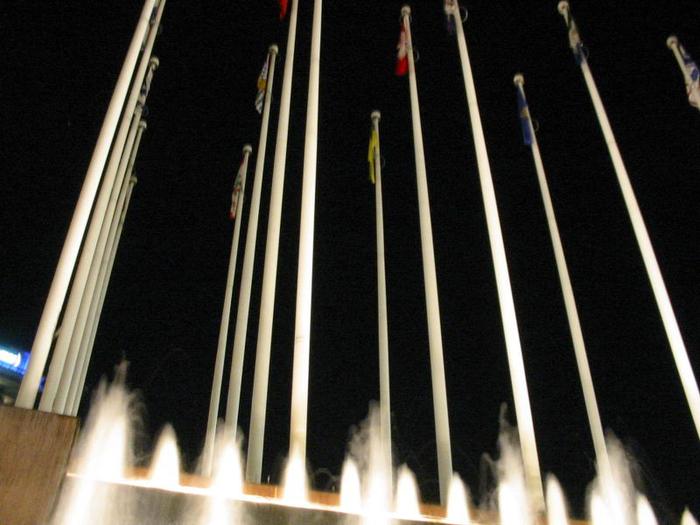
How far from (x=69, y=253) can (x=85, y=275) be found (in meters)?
3.15

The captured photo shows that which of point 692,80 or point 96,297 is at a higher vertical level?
point 692,80

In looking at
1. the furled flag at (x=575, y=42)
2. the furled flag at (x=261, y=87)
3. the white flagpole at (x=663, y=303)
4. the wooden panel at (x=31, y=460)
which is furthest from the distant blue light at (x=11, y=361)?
the white flagpole at (x=663, y=303)

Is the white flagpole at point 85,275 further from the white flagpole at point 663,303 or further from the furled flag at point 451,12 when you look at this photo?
the white flagpole at point 663,303

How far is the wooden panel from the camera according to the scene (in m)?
4.78

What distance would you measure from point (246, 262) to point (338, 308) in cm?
1082

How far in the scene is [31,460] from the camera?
16.4 feet

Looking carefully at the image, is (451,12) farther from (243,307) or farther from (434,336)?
(243,307)

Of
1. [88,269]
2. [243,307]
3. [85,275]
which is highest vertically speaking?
[243,307]

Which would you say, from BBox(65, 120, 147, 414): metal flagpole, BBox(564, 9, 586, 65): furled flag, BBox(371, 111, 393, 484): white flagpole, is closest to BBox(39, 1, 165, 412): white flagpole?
BBox(65, 120, 147, 414): metal flagpole

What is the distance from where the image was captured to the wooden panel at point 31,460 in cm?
478

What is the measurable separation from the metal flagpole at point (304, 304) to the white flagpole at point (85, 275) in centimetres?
345

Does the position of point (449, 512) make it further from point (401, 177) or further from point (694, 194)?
point (401, 177)

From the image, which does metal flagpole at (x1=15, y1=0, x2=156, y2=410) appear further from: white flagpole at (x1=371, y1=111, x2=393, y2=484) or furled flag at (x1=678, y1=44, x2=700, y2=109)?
furled flag at (x1=678, y1=44, x2=700, y2=109)

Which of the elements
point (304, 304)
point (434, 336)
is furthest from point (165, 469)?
point (434, 336)
